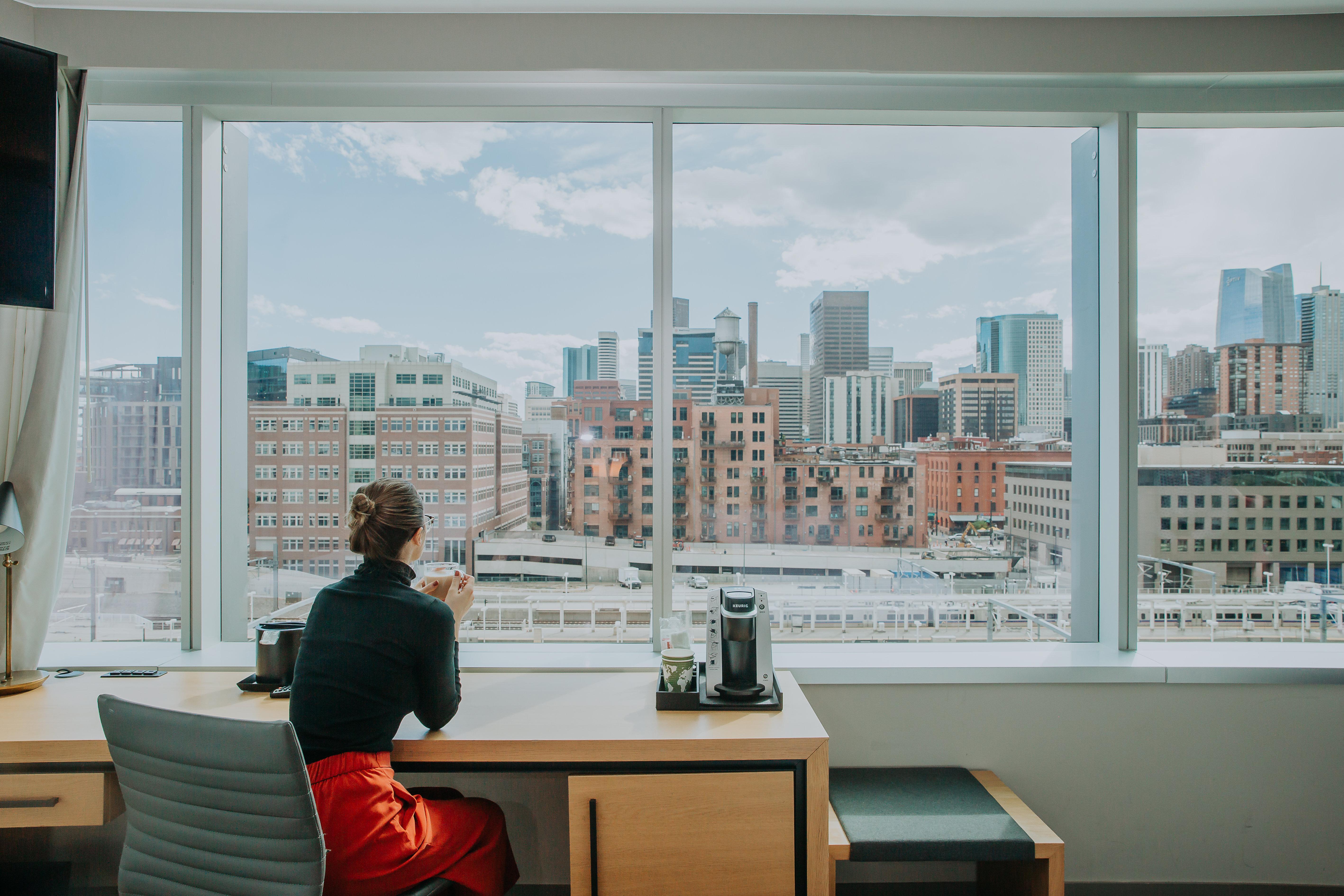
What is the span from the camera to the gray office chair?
3.80 ft

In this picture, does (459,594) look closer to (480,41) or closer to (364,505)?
(364,505)

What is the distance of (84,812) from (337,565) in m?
0.86

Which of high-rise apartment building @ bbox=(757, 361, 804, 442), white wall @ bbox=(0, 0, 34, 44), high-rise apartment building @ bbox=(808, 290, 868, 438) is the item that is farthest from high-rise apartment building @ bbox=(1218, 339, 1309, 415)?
white wall @ bbox=(0, 0, 34, 44)

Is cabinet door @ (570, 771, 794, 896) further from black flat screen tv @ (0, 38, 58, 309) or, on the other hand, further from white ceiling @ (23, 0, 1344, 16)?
white ceiling @ (23, 0, 1344, 16)

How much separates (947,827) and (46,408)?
2.79m

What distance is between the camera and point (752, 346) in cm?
220

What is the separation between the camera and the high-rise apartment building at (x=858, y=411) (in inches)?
86.1

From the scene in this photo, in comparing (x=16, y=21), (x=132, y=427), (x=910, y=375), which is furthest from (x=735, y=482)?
(x=16, y=21)

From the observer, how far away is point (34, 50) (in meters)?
1.82

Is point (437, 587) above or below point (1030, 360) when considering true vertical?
below

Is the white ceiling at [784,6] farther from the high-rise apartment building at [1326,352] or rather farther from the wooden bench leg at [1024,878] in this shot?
the wooden bench leg at [1024,878]

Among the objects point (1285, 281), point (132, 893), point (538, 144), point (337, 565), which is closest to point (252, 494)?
point (337, 565)

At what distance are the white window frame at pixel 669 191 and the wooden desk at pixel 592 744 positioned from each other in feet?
1.79

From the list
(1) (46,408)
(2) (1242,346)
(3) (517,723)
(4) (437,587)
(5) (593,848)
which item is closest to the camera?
(5) (593,848)
